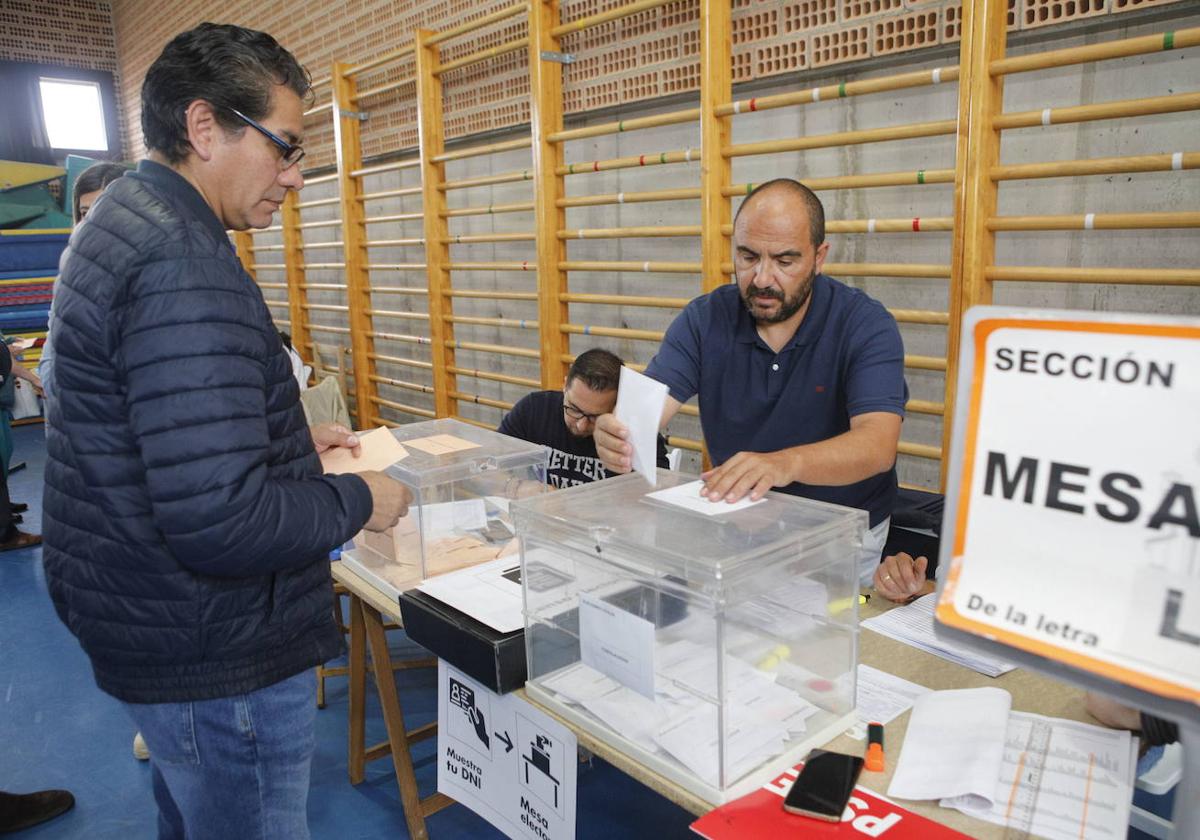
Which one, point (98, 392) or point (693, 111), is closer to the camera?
point (98, 392)

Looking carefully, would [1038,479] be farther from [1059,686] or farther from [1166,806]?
[1166,806]

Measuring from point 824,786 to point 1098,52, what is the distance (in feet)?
6.89

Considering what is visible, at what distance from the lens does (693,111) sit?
3238 mm

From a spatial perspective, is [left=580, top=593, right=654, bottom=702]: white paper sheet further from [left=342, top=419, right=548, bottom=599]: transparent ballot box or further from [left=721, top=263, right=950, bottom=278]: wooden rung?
[left=721, top=263, right=950, bottom=278]: wooden rung

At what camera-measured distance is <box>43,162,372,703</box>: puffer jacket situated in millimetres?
1062

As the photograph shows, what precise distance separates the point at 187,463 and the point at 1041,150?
8.12ft

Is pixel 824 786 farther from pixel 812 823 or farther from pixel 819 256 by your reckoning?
pixel 819 256

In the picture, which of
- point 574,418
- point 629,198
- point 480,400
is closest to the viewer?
point 574,418

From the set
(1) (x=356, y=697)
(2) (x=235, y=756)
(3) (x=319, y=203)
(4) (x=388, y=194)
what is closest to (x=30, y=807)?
(1) (x=356, y=697)

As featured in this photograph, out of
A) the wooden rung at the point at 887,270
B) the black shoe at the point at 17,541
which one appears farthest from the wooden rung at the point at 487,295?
the black shoe at the point at 17,541

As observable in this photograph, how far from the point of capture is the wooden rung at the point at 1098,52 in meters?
2.00

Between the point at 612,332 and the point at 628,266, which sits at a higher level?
the point at 628,266

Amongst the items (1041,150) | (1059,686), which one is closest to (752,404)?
(1059,686)

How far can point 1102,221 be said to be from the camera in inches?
88.0
